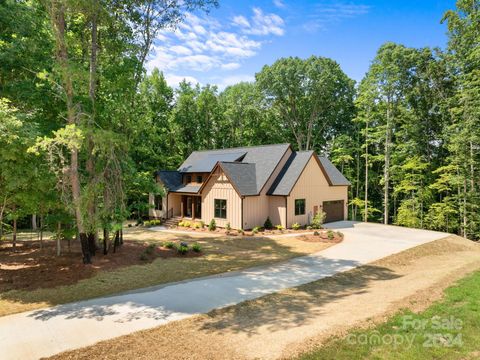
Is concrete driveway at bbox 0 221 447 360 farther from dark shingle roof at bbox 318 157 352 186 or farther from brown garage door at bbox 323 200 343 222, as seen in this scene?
dark shingle roof at bbox 318 157 352 186

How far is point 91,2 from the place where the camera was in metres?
11.8

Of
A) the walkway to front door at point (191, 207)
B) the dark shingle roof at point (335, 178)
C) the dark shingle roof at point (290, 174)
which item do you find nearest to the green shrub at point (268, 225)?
the dark shingle roof at point (290, 174)

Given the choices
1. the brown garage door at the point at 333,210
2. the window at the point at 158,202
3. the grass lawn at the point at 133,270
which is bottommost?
the grass lawn at the point at 133,270

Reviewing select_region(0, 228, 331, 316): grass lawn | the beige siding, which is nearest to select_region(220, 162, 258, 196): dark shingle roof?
the beige siding

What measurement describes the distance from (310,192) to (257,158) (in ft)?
19.0

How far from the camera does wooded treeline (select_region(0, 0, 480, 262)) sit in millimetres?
11984

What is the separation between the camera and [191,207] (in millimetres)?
30141

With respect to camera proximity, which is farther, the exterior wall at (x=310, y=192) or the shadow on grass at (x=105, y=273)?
the exterior wall at (x=310, y=192)

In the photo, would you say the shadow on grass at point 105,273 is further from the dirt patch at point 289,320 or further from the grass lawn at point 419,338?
the grass lawn at point 419,338

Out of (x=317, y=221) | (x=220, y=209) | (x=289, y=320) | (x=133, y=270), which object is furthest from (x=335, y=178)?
(x=289, y=320)

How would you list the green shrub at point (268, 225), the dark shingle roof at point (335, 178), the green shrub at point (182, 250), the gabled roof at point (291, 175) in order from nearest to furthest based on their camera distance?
1. the green shrub at point (182, 250)
2. the green shrub at point (268, 225)
3. the gabled roof at point (291, 175)
4. the dark shingle roof at point (335, 178)

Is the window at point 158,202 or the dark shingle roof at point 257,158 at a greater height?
the dark shingle roof at point 257,158

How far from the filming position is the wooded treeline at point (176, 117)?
39.3 feet

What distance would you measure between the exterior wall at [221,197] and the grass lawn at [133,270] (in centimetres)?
412
